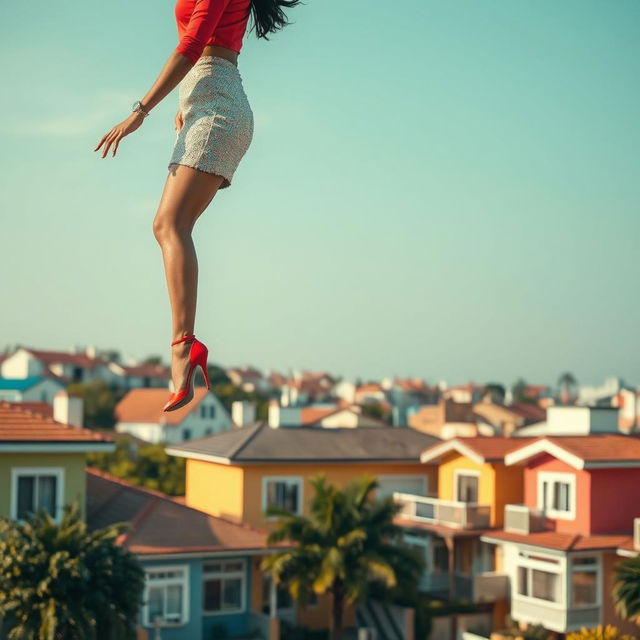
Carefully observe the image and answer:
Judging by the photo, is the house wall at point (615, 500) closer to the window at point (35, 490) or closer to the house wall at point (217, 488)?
the house wall at point (217, 488)

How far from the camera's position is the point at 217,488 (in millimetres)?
40969

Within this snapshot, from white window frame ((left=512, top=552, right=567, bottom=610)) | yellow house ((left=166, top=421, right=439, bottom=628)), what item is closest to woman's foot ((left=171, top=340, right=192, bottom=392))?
white window frame ((left=512, top=552, right=567, bottom=610))

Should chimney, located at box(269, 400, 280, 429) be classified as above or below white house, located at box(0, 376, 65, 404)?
below

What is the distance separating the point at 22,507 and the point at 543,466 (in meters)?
16.6

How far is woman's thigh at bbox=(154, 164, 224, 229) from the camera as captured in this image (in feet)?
14.2

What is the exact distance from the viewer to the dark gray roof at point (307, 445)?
4043 cm

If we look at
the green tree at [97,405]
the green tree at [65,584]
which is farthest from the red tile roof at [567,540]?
the green tree at [97,405]

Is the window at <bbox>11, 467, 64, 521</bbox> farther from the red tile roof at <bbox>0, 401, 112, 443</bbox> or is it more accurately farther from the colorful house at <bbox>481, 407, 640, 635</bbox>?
the colorful house at <bbox>481, 407, 640, 635</bbox>

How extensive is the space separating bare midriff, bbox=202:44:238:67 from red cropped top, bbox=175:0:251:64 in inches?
0.5

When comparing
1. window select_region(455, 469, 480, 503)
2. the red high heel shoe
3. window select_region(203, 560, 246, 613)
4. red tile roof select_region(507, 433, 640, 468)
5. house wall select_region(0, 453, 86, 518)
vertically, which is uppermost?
the red high heel shoe

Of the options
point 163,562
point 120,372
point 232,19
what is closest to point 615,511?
point 163,562

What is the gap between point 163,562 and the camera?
32688mm

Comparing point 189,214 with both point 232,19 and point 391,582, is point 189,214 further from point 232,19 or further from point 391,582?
point 391,582

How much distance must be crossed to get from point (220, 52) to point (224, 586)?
3109cm
